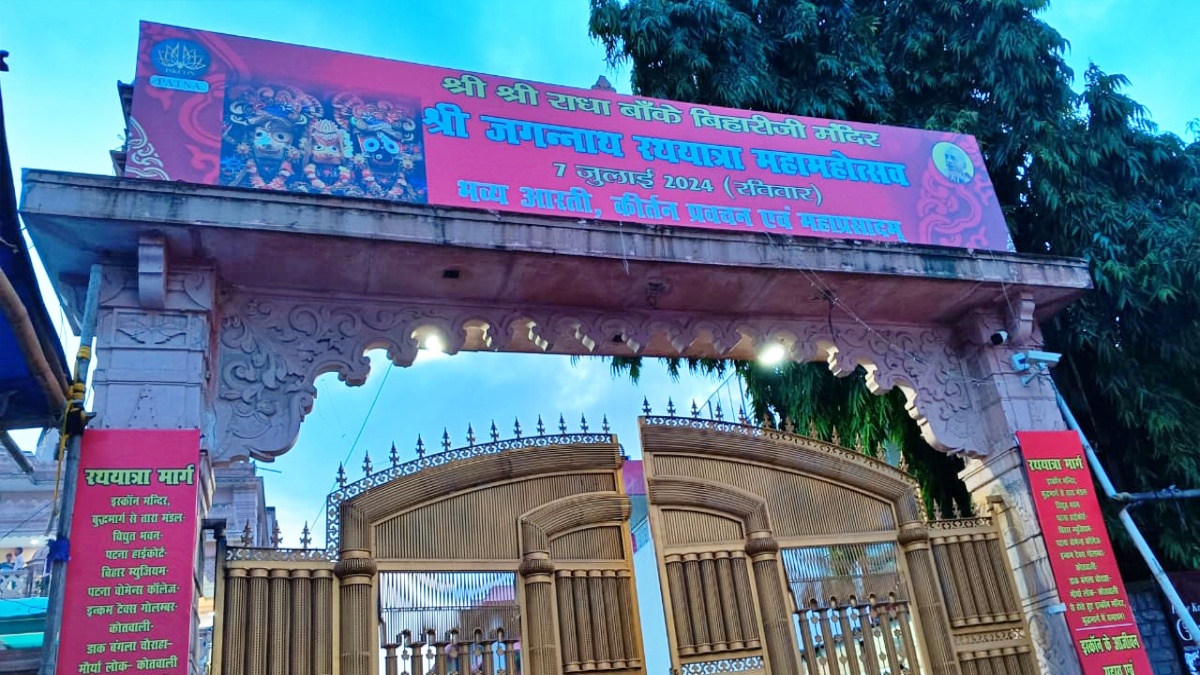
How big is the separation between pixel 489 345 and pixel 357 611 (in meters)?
2.05

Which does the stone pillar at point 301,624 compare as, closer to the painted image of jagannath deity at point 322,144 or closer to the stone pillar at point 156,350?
the stone pillar at point 156,350

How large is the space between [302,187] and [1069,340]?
6987 mm

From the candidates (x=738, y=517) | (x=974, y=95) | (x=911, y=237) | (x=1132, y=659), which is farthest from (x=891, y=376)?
(x=974, y=95)

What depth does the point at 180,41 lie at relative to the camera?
5.77 metres

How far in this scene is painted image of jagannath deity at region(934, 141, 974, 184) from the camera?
298 inches

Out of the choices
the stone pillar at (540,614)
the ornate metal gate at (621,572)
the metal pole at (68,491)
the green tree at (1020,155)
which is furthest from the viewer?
the green tree at (1020,155)

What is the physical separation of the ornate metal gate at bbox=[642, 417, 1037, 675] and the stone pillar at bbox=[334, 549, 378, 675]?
1.87 metres

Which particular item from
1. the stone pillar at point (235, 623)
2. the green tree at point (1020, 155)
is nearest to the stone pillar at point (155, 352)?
the stone pillar at point (235, 623)

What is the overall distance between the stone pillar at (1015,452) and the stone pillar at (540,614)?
10.9ft

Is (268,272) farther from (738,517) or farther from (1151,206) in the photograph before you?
(1151,206)

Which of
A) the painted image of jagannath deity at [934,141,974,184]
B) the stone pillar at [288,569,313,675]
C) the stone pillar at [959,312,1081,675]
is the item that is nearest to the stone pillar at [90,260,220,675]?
the stone pillar at [288,569,313,675]

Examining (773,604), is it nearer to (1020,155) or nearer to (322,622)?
(322,622)

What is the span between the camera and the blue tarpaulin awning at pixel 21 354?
14.7 ft

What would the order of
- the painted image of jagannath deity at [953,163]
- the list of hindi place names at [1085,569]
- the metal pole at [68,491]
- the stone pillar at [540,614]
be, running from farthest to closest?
1. the painted image of jagannath deity at [953,163]
2. the list of hindi place names at [1085,569]
3. the stone pillar at [540,614]
4. the metal pole at [68,491]
